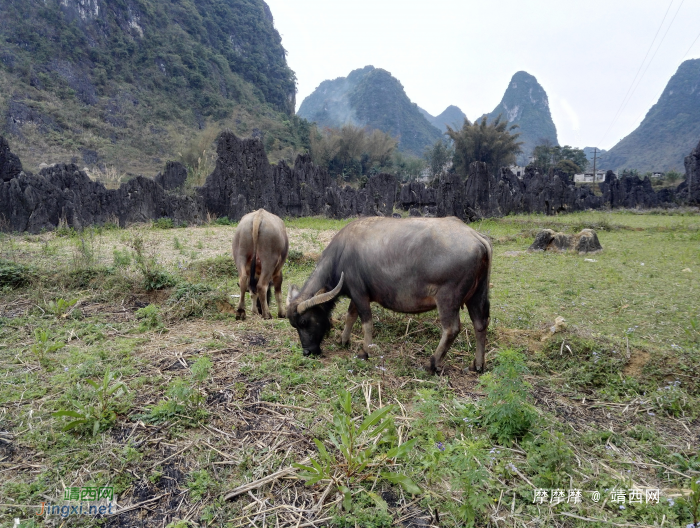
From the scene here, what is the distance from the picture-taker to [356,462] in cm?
210

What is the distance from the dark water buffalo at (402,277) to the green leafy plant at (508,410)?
2.92ft

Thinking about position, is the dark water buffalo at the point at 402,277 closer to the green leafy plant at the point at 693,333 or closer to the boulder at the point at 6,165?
the green leafy plant at the point at 693,333

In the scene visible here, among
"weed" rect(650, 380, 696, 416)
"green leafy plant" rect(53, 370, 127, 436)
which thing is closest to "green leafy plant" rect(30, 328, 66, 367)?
"green leafy plant" rect(53, 370, 127, 436)

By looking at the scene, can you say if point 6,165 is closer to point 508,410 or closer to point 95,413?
point 95,413

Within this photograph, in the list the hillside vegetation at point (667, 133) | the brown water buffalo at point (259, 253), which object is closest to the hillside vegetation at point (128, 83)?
the brown water buffalo at point (259, 253)

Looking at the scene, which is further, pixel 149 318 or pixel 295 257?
pixel 295 257

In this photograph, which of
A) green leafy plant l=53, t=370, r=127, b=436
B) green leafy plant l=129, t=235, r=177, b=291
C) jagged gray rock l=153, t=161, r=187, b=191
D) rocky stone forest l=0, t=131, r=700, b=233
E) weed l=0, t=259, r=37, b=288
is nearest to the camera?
green leafy plant l=53, t=370, r=127, b=436

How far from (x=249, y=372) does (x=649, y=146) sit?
85.8m

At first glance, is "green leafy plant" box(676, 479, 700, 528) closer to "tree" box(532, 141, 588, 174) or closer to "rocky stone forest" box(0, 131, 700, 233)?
"rocky stone forest" box(0, 131, 700, 233)

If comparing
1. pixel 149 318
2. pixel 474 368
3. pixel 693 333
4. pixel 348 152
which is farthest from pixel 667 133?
pixel 149 318

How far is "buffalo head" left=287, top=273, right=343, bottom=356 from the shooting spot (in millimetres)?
3734

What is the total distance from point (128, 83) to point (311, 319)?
55.8 meters

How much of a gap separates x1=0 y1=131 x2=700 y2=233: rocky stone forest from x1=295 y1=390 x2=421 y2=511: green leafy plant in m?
13.2

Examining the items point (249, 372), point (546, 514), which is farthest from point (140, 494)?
point (546, 514)
